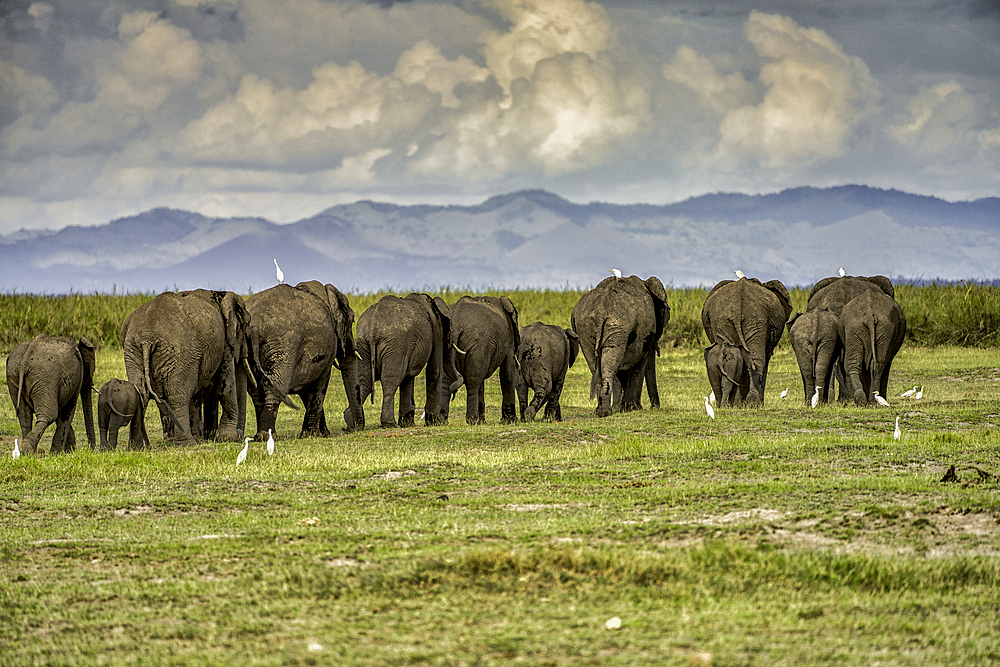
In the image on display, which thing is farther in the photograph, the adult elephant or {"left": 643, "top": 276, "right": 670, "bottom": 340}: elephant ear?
{"left": 643, "top": 276, "right": 670, "bottom": 340}: elephant ear

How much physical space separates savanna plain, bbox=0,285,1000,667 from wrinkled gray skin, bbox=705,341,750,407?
3.98 metres

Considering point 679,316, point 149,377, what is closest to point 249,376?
point 149,377

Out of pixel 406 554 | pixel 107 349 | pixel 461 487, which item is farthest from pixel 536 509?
pixel 107 349

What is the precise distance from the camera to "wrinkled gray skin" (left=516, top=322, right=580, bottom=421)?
749 inches

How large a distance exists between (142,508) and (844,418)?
984cm

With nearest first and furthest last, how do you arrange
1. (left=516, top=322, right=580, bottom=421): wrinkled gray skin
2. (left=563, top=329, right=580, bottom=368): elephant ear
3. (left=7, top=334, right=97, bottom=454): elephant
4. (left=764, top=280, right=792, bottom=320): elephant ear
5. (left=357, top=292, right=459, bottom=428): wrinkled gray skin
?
(left=7, top=334, right=97, bottom=454): elephant < (left=357, top=292, right=459, bottom=428): wrinkled gray skin < (left=516, top=322, right=580, bottom=421): wrinkled gray skin < (left=563, top=329, right=580, bottom=368): elephant ear < (left=764, top=280, right=792, bottom=320): elephant ear

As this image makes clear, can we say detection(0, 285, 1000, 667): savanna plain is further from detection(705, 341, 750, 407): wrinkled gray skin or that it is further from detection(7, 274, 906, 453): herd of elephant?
detection(705, 341, 750, 407): wrinkled gray skin

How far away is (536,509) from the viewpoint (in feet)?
32.2

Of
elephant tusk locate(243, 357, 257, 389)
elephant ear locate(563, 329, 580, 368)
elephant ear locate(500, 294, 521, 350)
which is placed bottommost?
A: elephant tusk locate(243, 357, 257, 389)

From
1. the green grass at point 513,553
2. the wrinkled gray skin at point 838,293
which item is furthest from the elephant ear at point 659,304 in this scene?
the green grass at point 513,553

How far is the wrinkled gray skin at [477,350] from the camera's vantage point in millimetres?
18438

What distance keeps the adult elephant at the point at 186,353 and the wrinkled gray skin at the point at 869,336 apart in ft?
32.5

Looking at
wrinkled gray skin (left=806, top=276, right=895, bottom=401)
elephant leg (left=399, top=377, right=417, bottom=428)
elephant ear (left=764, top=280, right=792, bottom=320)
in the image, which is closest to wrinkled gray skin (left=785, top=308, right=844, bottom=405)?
wrinkled gray skin (left=806, top=276, right=895, bottom=401)

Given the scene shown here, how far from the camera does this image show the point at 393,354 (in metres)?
17.2
